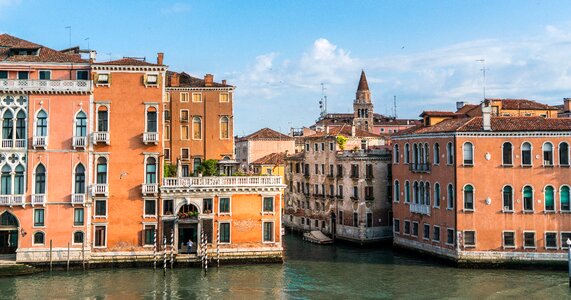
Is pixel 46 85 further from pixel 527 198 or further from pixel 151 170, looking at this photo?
pixel 527 198

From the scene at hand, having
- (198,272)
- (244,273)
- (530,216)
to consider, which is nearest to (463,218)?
(530,216)

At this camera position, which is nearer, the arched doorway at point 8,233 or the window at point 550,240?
Result: the arched doorway at point 8,233

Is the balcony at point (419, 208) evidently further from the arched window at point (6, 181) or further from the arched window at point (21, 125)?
the arched window at point (6, 181)

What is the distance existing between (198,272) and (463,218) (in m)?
13.0

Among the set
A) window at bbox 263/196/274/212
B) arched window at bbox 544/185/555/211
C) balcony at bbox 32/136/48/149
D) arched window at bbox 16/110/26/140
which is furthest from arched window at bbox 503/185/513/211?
arched window at bbox 16/110/26/140

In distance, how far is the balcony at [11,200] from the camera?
25.9 metres

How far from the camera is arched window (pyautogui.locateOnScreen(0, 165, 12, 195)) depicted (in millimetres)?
26141

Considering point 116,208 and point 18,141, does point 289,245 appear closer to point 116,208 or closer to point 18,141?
point 116,208

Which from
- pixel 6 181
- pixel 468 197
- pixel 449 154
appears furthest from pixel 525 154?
pixel 6 181

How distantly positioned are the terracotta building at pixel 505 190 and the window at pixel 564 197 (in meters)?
0.04

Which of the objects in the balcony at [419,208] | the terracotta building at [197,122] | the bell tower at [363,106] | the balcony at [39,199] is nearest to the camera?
the balcony at [39,199]

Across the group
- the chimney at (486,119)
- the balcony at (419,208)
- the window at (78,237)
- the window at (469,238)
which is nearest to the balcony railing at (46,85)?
the window at (78,237)

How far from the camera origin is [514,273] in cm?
2586

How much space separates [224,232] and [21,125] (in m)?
10.9
